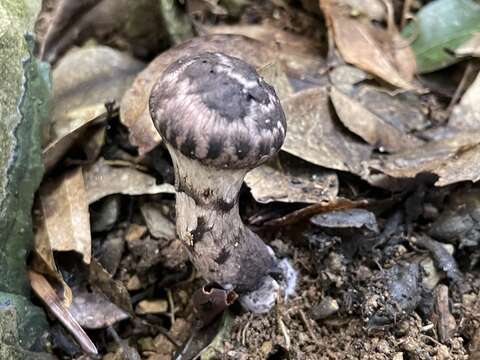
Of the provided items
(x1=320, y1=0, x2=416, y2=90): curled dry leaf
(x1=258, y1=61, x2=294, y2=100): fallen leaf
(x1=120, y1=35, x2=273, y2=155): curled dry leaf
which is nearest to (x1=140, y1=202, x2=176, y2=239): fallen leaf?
(x1=120, y1=35, x2=273, y2=155): curled dry leaf

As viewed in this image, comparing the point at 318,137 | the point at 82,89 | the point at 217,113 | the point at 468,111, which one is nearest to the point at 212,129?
the point at 217,113

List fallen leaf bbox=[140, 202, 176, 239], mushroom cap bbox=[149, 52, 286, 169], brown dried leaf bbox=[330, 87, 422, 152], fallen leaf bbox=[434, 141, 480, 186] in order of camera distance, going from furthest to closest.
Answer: brown dried leaf bbox=[330, 87, 422, 152], fallen leaf bbox=[140, 202, 176, 239], fallen leaf bbox=[434, 141, 480, 186], mushroom cap bbox=[149, 52, 286, 169]

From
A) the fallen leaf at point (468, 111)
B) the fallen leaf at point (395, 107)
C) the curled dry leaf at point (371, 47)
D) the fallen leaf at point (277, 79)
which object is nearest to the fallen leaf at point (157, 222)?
the fallen leaf at point (277, 79)

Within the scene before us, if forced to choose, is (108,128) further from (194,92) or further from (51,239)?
(194,92)

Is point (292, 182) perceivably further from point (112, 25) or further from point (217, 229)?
point (112, 25)

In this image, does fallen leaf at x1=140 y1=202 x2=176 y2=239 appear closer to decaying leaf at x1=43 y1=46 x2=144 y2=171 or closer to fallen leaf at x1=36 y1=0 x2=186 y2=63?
decaying leaf at x1=43 y1=46 x2=144 y2=171

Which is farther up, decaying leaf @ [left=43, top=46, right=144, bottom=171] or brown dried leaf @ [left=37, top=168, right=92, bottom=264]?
decaying leaf @ [left=43, top=46, right=144, bottom=171]
